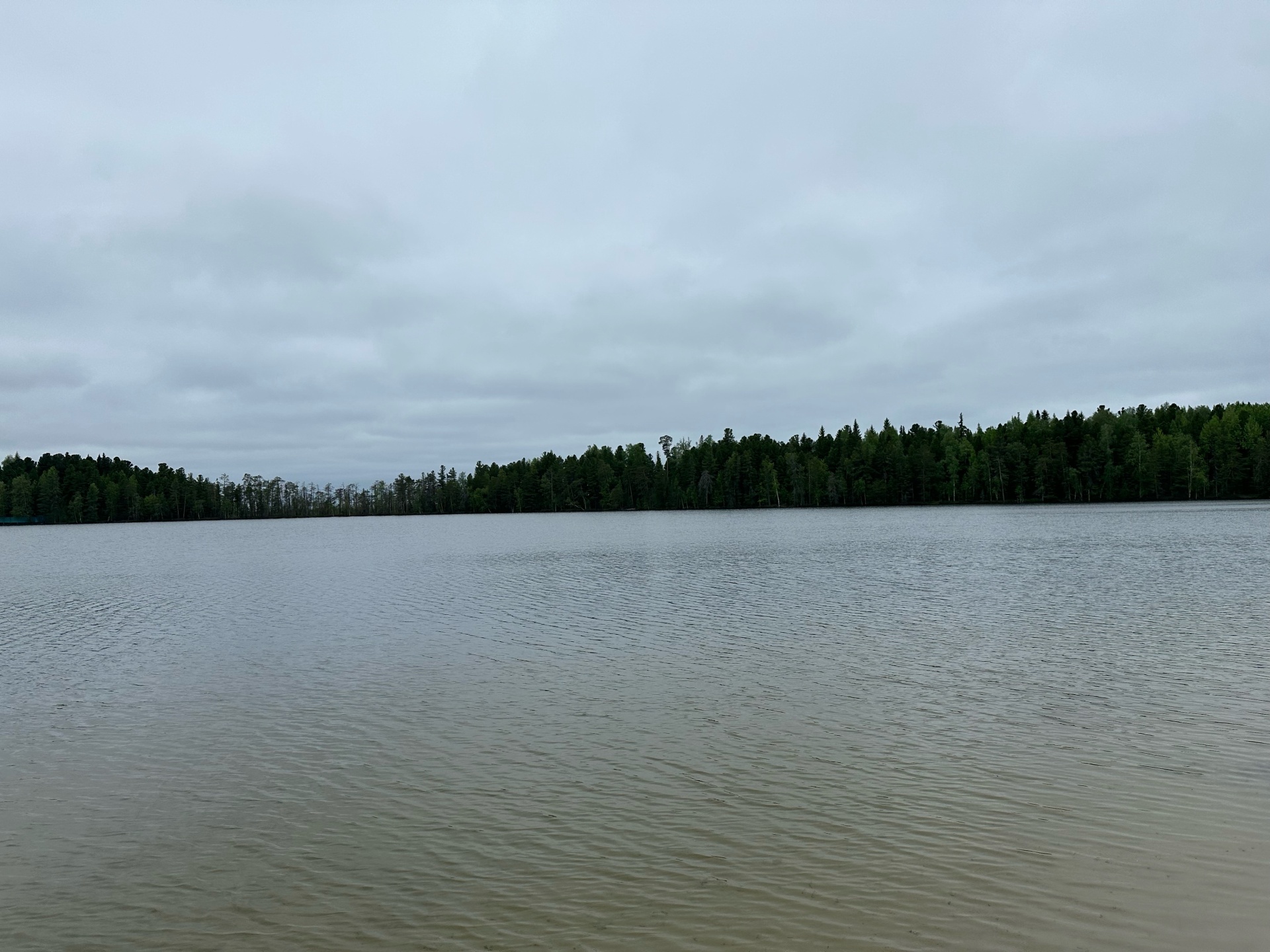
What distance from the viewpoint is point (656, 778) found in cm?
1327

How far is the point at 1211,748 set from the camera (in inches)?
530

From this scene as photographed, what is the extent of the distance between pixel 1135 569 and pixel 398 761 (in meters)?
41.0

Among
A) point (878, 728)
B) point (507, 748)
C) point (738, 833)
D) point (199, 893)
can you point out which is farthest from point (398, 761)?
point (878, 728)

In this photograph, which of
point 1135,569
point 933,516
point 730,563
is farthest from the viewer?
point 933,516

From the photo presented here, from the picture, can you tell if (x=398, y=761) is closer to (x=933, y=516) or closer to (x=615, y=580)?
(x=615, y=580)

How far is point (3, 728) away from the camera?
58.7 feet

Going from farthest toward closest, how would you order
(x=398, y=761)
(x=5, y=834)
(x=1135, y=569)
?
(x=1135, y=569), (x=398, y=761), (x=5, y=834)

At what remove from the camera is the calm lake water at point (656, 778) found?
8.84 meters

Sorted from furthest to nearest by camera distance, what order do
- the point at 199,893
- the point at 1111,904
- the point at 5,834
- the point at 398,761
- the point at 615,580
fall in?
the point at 615,580 < the point at 398,761 < the point at 5,834 < the point at 199,893 < the point at 1111,904

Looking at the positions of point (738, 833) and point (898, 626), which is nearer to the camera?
point (738, 833)

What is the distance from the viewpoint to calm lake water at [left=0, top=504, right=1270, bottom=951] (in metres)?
8.84

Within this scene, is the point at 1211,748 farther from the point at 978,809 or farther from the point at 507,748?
the point at 507,748

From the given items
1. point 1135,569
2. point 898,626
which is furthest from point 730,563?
point 898,626

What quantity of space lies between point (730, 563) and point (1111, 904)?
46.6m
